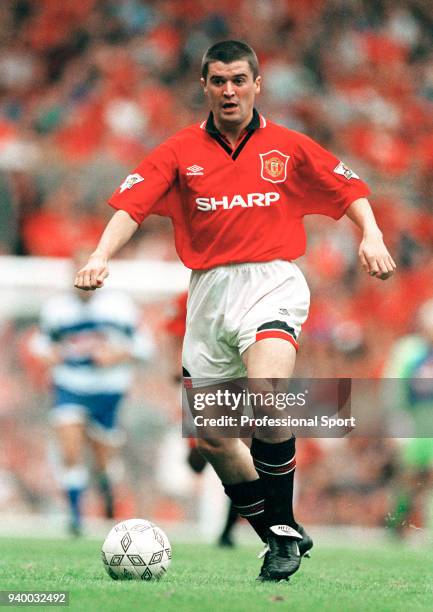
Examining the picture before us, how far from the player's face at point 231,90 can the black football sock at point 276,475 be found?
1.44 meters

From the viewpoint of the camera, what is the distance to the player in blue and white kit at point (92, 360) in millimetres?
10438

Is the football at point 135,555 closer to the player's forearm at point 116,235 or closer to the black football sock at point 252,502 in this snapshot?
the black football sock at point 252,502

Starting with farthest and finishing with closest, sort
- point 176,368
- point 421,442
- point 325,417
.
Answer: point 421,442, point 176,368, point 325,417

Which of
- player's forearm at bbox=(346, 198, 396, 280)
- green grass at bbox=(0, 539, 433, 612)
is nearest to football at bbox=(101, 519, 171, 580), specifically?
green grass at bbox=(0, 539, 433, 612)

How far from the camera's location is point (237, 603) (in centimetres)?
452

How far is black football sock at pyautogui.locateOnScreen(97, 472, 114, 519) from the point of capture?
34.1 ft

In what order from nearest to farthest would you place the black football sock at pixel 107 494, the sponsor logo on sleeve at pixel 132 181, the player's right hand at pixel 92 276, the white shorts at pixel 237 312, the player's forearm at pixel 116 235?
the player's right hand at pixel 92 276
the player's forearm at pixel 116 235
the white shorts at pixel 237 312
the sponsor logo on sleeve at pixel 132 181
the black football sock at pixel 107 494

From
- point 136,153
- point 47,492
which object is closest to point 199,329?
point 47,492

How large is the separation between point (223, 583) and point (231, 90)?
212 cm

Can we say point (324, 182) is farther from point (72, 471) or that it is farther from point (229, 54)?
point (72, 471)

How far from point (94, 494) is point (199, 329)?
20.7ft

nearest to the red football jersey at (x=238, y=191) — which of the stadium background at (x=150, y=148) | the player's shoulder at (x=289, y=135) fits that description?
the player's shoulder at (x=289, y=135)

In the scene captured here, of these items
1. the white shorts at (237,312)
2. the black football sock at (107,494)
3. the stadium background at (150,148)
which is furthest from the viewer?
the stadium background at (150,148)

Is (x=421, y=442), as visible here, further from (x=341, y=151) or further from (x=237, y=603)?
(x=237, y=603)
